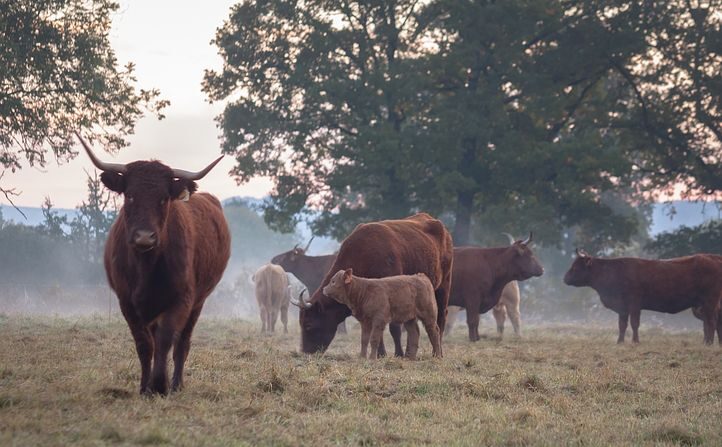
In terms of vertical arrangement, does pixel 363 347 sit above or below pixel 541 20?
below

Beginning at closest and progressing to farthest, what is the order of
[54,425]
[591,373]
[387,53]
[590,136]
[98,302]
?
1. [54,425]
2. [591,373]
3. [590,136]
4. [387,53]
5. [98,302]

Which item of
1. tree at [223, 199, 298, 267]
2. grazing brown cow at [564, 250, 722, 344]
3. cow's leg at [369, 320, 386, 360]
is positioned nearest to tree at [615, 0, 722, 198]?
grazing brown cow at [564, 250, 722, 344]

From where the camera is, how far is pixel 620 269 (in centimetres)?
1998

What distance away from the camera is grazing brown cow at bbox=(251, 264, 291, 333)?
22.7m

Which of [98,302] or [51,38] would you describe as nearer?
[51,38]

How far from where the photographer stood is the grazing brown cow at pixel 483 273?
764 inches

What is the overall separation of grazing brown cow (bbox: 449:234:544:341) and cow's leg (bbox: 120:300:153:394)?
11208mm

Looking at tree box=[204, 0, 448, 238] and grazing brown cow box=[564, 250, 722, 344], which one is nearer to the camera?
grazing brown cow box=[564, 250, 722, 344]

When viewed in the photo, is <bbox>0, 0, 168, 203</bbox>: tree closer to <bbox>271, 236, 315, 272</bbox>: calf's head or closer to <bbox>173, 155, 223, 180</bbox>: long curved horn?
<bbox>271, 236, 315, 272</bbox>: calf's head

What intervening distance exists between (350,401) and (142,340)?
1.85 meters

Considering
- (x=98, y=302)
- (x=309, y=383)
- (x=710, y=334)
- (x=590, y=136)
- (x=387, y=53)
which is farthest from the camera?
(x=98, y=302)

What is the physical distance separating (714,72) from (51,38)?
18.7 m

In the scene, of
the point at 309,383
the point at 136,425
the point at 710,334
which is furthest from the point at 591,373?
the point at 710,334

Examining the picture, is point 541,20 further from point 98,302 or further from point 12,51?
point 98,302
